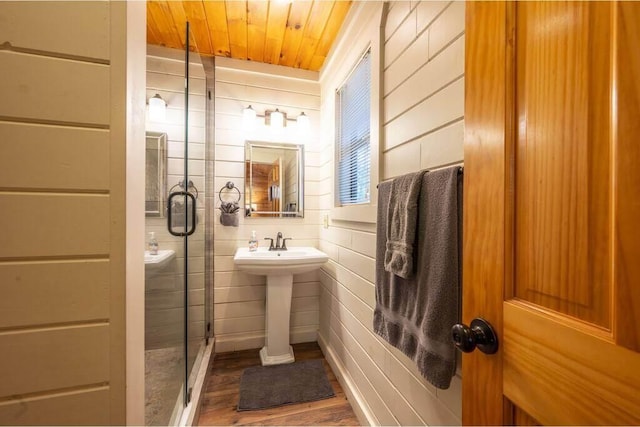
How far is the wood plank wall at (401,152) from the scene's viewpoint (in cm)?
80

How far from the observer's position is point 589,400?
1.17ft

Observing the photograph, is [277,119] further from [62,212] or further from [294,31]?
[62,212]

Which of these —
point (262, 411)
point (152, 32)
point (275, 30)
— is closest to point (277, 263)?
point (262, 411)

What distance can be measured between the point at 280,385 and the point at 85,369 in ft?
4.63

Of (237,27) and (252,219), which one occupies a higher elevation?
(237,27)

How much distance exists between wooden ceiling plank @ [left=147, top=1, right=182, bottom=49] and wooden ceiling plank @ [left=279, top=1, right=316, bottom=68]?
712 mm

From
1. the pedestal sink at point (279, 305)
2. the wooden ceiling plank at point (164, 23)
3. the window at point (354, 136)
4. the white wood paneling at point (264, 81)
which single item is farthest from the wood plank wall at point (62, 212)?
the white wood paneling at point (264, 81)

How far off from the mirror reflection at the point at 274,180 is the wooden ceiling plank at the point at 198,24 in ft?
2.57

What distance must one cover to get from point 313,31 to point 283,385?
246 cm

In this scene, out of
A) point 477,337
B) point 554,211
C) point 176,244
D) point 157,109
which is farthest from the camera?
point 176,244

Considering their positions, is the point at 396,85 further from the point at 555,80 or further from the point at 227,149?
the point at 227,149

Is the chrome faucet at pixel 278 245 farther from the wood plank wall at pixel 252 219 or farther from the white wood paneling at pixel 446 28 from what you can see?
the white wood paneling at pixel 446 28

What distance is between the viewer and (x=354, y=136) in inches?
63.8

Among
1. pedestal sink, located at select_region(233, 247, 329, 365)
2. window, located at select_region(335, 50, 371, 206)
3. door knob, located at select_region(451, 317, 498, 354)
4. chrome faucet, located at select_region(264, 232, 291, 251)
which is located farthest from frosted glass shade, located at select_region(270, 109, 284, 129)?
door knob, located at select_region(451, 317, 498, 354)
